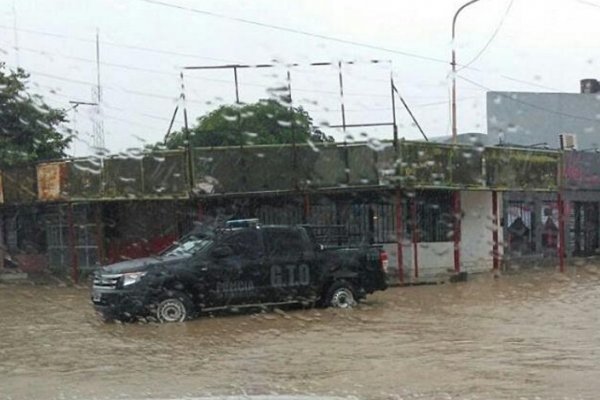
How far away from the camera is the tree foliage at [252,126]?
80.7ft

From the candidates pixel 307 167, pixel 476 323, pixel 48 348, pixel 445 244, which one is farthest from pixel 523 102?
pixel 48 348

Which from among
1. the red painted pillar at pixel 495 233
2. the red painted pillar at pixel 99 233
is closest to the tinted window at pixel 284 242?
the red painted pillar at pixel 99 233

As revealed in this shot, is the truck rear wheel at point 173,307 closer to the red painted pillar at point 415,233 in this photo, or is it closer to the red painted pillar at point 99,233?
the red painted pillar at point 415,233

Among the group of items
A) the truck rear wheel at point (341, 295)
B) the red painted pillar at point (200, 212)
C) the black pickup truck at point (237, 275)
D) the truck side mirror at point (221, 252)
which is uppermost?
the red painted pillar at point (200, 212)

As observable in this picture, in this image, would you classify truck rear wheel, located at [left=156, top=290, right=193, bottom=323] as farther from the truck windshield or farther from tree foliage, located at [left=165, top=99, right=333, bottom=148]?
tree foliage, located at [left=165, top=99, right=333, bottom=148]

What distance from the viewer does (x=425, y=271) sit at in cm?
2394

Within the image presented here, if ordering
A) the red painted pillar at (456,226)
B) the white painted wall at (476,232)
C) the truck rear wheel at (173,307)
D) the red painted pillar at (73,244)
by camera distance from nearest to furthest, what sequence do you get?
the truck rear wheel at (173,307), the red painted pillar at (73,244), the red painted pillar at (456,226), the white painted wall at (476,232)

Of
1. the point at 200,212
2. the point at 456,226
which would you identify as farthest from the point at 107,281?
the point at 456,226

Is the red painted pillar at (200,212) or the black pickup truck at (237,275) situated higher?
the red painted pillar at (200,212)

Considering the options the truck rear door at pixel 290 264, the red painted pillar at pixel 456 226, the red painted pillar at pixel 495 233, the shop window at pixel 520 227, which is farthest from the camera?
the shop window at pixel 520 227

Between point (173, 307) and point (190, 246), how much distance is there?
1.14m

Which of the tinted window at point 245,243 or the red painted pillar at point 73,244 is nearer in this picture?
the tinted window at point 245,243

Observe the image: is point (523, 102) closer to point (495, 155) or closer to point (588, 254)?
point (588, 254)

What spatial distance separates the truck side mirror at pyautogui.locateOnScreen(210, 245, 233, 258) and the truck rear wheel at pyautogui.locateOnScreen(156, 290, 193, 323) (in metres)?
0.82
